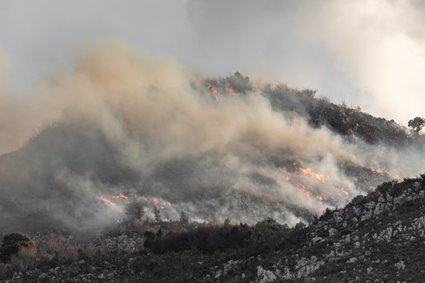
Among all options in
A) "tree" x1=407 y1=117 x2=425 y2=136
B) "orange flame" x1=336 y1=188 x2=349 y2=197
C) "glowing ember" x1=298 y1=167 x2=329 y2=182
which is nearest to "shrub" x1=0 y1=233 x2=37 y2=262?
"orange flame" x1=336 y1=188 x2=349 y2=197

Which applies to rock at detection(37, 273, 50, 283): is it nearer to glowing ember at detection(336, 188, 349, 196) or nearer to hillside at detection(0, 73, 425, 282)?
hillside at detection(0, 73, 425, 282)

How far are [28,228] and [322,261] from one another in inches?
2275

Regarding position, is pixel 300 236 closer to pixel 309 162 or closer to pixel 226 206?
pixel 226 206

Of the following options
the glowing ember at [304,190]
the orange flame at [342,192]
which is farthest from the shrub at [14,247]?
the orange flame at [342,192]

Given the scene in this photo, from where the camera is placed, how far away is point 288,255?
33.5 meters

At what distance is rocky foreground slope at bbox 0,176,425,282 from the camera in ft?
87.6

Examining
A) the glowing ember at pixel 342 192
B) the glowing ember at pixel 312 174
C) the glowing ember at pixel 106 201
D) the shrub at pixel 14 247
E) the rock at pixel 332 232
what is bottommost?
the rock at pixel 332 232

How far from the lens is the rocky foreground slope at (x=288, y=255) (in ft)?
87.6

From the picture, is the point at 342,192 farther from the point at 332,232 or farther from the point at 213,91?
the point at 332,232

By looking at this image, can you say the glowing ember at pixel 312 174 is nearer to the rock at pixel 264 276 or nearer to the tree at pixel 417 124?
the tree at pixel 417 124

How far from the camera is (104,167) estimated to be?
105875mm

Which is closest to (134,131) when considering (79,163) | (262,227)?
(79,163)

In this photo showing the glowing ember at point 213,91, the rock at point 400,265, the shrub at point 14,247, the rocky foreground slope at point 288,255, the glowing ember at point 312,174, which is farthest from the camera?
the glowing ember at point 213,91

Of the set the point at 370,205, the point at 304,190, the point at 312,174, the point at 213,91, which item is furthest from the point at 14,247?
the point at 213,91
